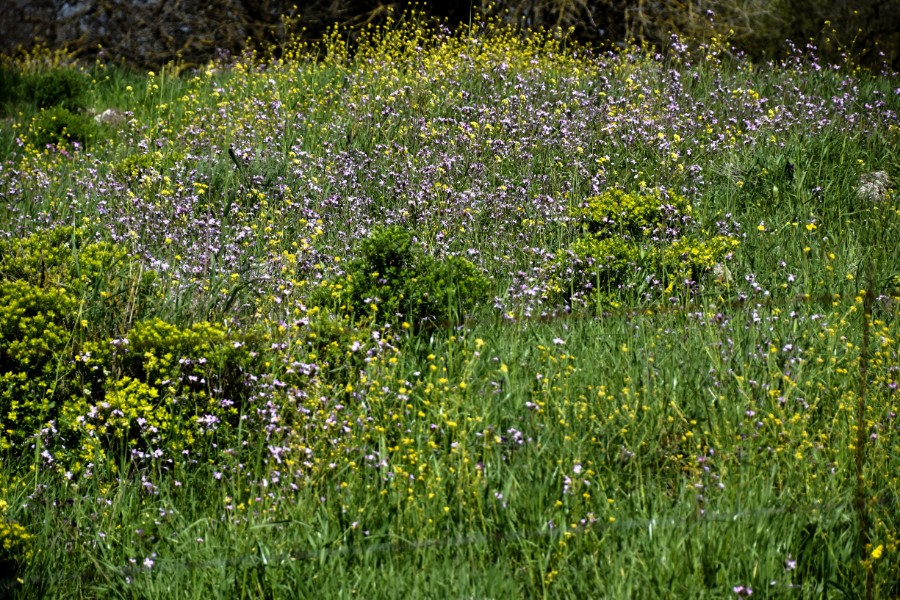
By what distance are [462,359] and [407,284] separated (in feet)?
1.79

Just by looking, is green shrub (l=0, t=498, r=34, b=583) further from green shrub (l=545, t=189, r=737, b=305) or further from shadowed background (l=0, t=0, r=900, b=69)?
shadowed background (l=0, t=0, r=900, b=69)

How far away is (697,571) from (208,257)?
132 inches

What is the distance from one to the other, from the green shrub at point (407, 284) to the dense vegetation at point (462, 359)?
2cm

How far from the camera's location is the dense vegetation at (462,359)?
332 cm

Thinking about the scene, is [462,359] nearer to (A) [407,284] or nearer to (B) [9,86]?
(A) [407,284]

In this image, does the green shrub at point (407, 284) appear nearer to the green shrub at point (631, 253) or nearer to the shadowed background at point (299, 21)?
the green shrub at point (631, 253)

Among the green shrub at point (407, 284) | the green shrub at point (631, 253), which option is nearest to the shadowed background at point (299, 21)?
the green shrub at point (631, 253)

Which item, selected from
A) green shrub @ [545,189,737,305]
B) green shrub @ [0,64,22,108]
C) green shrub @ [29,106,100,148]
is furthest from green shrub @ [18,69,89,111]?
green shrub @ [545,189,737,305]

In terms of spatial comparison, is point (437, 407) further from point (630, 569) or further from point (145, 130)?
point (145, 130)

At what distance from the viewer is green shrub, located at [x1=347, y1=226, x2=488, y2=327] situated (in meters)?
4.88

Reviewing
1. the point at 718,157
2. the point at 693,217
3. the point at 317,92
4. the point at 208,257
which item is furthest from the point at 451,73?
the point at 208,257

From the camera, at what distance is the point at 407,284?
4918 millimetres

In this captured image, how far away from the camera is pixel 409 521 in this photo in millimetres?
3490

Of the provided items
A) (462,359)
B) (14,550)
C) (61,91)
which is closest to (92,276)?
(14,550)
